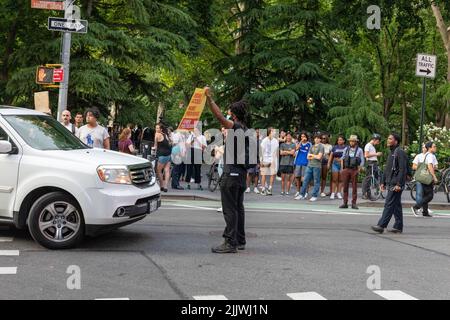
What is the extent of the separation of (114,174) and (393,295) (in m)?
3.69

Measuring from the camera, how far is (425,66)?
16875 mm

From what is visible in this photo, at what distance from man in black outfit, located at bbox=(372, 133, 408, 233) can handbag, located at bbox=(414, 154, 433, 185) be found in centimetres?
341

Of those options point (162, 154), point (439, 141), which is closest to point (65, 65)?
point (162, 154)

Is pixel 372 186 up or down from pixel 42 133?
down

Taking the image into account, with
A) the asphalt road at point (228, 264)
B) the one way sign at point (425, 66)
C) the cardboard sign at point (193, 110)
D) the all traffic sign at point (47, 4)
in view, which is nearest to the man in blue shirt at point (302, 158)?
the one way sign at point (425, 66)

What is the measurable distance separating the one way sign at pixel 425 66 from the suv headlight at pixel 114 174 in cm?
1106

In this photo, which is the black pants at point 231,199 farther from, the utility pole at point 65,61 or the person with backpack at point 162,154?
the person with backpack at point 162,154

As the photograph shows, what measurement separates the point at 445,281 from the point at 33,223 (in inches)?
195

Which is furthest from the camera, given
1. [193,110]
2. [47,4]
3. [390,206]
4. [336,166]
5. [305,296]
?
[336,166]

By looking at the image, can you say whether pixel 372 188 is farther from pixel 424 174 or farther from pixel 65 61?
pixel 65 61

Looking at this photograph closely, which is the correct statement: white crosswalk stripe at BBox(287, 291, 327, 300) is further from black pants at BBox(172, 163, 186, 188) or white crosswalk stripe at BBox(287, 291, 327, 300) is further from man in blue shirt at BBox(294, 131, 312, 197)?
black pants at BBox(172, 163, 186, 188)

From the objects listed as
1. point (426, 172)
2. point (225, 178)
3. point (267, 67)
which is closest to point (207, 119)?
point (267, 67)

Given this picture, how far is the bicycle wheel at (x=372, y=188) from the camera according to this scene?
17.0m
